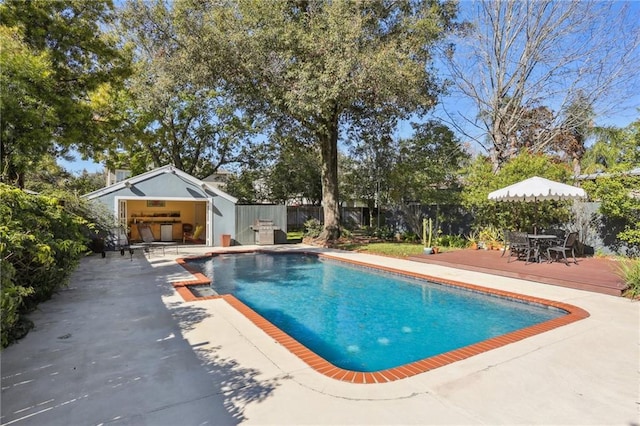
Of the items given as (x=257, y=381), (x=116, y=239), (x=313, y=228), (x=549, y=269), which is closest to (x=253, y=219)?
(x=313, y=228)

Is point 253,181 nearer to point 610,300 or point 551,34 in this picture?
point 551,34

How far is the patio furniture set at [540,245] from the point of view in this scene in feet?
34.4

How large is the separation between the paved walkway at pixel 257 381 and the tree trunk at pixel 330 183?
40.9 feet

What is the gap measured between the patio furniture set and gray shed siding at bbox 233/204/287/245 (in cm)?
1062

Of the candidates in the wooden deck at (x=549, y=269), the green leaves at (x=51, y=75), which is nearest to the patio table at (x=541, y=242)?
the wooden deck at (x=549, y=269)

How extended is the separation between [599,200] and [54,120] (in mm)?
15973

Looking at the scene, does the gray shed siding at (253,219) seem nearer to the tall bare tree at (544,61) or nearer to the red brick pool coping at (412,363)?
the red brick pool coping at (412,363)

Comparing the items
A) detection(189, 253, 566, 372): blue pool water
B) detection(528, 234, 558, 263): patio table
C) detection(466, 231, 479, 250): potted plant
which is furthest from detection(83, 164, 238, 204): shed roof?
detection(528, 234, 558, 263): patio table

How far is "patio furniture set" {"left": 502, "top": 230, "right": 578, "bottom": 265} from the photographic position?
34.4 feet

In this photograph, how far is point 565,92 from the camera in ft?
56.9

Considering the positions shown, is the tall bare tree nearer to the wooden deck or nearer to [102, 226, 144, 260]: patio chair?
the wooden deck

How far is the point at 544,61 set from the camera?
16.9 m

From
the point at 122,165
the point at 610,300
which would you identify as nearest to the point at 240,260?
the point at 610,300

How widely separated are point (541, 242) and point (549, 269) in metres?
1.99
